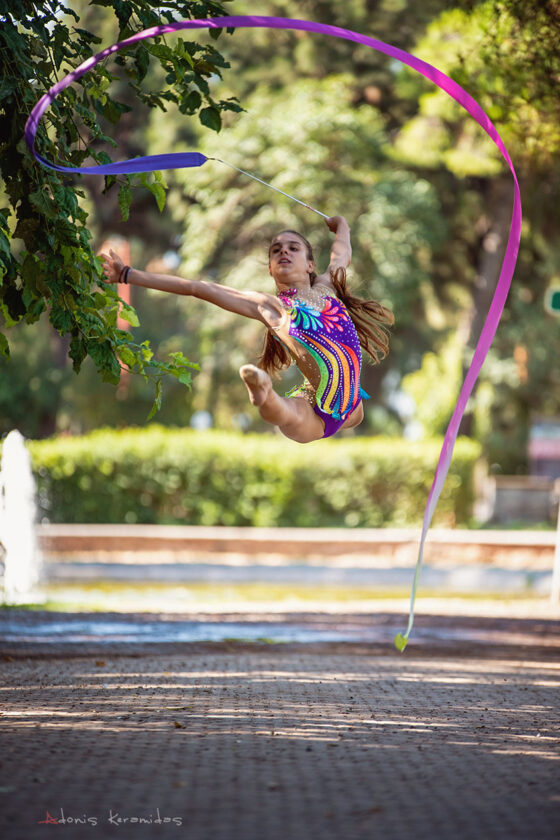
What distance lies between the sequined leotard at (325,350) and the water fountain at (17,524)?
25.7 ft

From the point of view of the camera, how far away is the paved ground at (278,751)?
3307 mm

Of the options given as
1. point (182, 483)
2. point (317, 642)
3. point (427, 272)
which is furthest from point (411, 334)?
point (317, 642)

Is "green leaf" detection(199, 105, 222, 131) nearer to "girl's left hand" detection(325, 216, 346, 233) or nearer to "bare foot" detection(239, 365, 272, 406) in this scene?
"girl's left hand" detection(325, 216, 346, 233)

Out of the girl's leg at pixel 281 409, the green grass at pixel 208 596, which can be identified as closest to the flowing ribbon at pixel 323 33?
the girl's leg at pixel 281 409

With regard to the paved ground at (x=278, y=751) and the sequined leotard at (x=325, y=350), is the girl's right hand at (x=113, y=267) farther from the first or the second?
the paved ground at (x=278, y=751)

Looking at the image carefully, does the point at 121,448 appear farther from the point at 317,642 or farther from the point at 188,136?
the point at 188,136

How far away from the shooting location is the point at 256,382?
544 cm

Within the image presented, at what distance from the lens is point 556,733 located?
16.0ft

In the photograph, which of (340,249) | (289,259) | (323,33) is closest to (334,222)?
(340,249)

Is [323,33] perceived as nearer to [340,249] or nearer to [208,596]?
[340,249]

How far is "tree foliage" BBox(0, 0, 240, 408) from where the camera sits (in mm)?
6059

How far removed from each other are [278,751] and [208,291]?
2.37m

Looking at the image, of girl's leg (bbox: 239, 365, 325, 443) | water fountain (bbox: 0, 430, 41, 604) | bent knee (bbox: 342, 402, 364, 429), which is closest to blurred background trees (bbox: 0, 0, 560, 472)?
water fountain (bbox: 0, 430, 41, 604)

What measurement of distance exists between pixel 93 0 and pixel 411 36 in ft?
68.0
